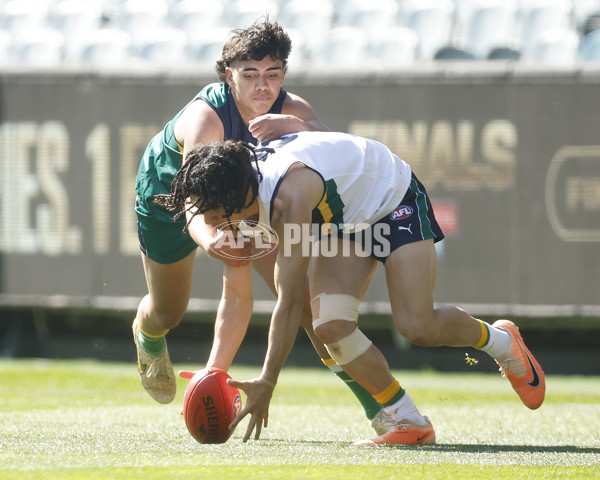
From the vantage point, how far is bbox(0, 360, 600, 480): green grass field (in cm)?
337

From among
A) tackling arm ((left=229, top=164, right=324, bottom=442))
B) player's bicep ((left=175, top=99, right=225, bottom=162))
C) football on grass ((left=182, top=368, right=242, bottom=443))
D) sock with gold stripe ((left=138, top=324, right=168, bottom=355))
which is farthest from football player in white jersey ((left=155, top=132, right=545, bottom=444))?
sock with gold stripe ((left=138, top=324, right=168, bottom=355))

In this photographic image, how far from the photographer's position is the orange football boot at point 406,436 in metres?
4.33

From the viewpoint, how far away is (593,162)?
29.0 ft

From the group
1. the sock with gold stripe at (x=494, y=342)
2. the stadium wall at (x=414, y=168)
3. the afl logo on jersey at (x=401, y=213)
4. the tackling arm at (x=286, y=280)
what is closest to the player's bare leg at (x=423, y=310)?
the sock with gold stripe at (x=494, y=342)

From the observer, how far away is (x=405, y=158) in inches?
358

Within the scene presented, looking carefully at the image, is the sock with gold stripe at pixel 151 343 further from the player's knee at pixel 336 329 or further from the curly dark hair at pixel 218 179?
the curly dark hair at pixel 218 179

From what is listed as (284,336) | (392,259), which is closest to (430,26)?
(392,259)

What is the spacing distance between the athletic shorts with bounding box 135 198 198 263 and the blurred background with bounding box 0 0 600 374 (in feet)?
13.3

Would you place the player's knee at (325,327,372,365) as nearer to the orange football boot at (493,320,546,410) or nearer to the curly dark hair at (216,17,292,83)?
the orange football boot at (493,320,546,410)

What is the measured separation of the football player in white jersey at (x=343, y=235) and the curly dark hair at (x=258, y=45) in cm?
61

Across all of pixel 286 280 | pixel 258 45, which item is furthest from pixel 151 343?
pixel 286 280

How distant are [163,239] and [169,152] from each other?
45cm

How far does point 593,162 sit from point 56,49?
6.05 m

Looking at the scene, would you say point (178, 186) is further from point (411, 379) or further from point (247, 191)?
point (411, 379)
